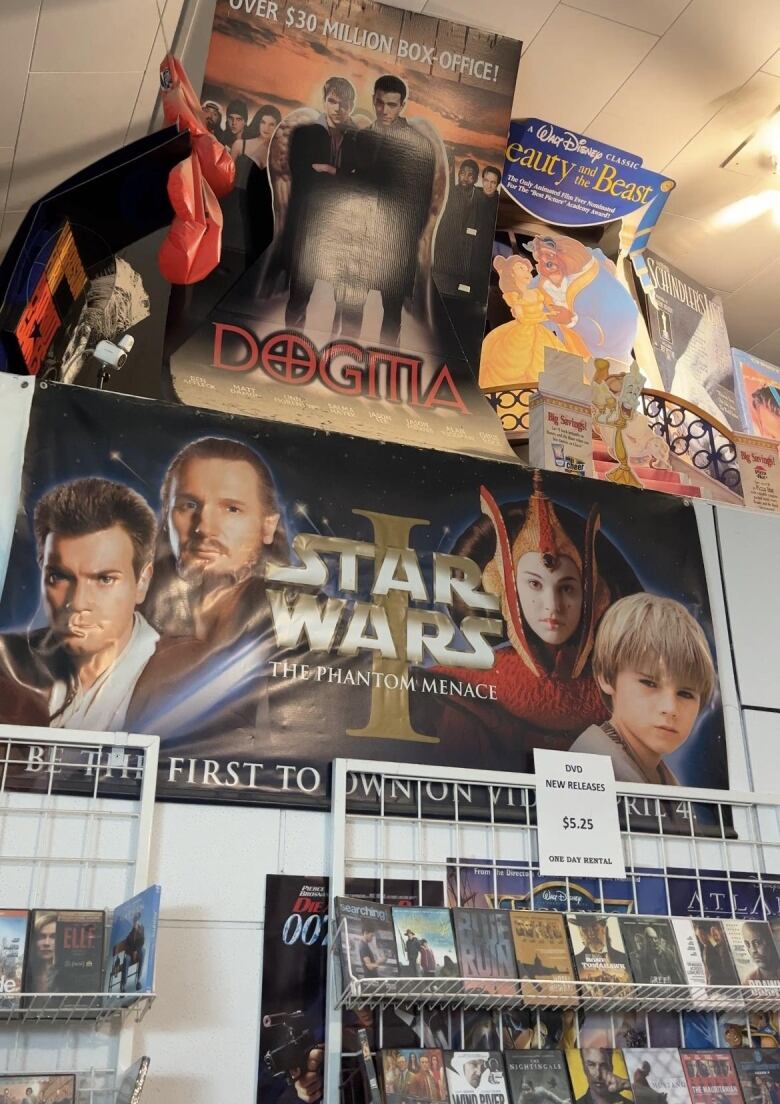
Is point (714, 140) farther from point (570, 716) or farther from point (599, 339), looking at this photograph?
point (570, 716)

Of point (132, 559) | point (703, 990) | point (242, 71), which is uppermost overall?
point (242, 71)

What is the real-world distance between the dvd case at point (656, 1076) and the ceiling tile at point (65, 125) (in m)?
3.43

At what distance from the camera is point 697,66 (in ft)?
13.9

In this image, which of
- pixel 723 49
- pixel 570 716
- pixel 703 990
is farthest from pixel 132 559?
pixel 723 49

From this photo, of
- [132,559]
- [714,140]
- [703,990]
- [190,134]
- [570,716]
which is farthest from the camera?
[714,140]

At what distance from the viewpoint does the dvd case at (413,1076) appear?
2.45 metres

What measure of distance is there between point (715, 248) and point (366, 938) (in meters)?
3.57

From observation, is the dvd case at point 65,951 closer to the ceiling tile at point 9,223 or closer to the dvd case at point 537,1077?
the dvd case at point 537,1077

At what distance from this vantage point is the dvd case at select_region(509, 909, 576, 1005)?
2.62 metres

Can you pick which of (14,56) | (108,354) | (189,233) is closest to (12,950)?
(108,354)

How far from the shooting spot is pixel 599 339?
15.2 ft

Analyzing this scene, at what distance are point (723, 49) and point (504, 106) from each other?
802 millimetres

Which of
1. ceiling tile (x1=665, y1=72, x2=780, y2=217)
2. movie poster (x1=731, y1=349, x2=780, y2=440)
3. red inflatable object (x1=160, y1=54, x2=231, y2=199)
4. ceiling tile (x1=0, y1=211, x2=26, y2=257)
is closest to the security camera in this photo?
red inflatable object (x1=160, y1=54, x2=231, y2=199)

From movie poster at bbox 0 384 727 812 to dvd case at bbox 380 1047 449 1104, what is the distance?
61 centimetres
